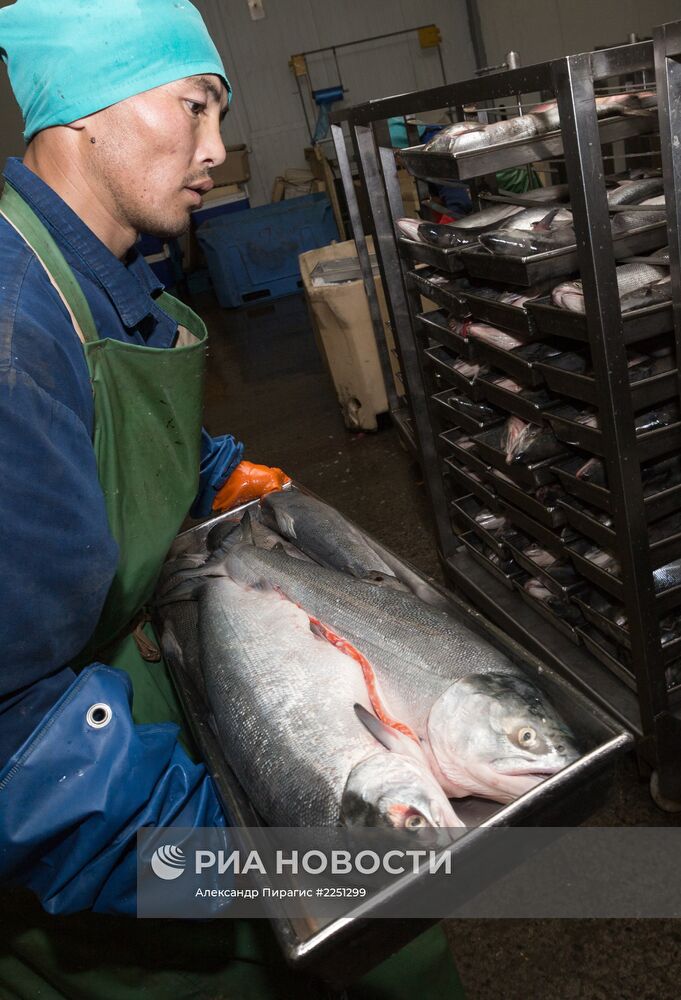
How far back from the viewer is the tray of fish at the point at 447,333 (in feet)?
8.45

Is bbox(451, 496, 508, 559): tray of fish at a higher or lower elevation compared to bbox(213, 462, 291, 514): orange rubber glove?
lower

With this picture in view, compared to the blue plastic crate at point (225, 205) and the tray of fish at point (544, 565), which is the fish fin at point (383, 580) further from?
the blue plastic crate at point (225, 205)

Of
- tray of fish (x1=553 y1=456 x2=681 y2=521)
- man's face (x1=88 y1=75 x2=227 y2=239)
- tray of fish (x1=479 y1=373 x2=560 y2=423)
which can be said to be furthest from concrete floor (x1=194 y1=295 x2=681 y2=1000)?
man's face (x1=88 y1=75 x2=227 y2=239)

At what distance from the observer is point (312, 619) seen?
1.46 meters

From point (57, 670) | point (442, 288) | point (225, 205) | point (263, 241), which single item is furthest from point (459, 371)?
point (225, 205)

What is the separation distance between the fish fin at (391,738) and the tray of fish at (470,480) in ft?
5.52

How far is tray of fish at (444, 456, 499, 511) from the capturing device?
281 centimetres

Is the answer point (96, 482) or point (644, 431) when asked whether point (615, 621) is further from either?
point (96, 482)

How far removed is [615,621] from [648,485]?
0.42m

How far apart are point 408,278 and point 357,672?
195 centimetres

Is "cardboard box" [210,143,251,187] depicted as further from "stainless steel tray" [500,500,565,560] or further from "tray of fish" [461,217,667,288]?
"tray of fish" [461,217,667,288]

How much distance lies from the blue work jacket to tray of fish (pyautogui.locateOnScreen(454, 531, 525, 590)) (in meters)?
1.78

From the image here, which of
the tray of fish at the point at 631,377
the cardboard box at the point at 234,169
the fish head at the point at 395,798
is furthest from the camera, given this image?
the cardboard box at the point at 234,169

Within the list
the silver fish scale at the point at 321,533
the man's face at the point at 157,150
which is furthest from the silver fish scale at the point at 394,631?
the man's face at the point at 157,150
